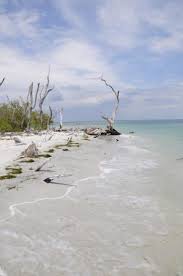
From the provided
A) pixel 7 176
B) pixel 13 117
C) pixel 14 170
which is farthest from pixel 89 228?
pixel 13 117

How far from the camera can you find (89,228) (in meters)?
6.76

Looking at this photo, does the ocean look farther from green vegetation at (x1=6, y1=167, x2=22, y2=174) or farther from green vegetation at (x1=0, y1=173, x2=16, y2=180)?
green vegetation at (x1=6, y1=167, x2=22, y2=174)

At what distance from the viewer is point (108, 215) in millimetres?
7703

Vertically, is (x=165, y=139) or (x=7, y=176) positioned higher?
(x=165, y=139)

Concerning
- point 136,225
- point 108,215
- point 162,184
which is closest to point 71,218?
point 108,215

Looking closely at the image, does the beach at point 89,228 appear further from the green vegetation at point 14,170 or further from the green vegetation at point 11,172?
the green vegetation at point 14,170

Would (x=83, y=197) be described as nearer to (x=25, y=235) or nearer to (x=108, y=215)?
(x=108, y=215)

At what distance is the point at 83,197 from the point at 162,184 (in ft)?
11.6

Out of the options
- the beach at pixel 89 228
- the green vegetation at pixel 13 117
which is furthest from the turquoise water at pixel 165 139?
the green vegetation at pixel 13 117

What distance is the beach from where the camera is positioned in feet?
16.8

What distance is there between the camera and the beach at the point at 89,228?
16.8 ft

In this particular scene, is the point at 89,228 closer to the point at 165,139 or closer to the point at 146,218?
the point at 146,218

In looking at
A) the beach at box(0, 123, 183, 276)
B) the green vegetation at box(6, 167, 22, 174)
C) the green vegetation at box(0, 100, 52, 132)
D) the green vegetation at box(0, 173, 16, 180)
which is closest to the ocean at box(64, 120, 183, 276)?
the beach at box(0, 123, 183, 276)

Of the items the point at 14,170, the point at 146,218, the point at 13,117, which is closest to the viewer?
the point at 146,218
